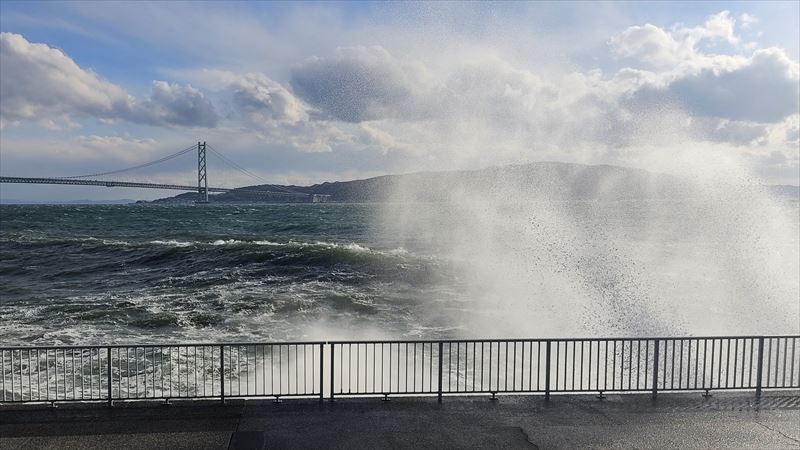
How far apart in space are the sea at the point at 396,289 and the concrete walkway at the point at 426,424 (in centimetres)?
Result: 989

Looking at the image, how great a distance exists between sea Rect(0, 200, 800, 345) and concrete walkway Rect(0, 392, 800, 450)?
9.89 metres

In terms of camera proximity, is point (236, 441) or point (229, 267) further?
point (229, 267)

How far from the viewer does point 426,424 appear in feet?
27.5

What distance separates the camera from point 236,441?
7.66 meters

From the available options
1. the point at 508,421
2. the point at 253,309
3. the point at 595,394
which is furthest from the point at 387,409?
the point at 253,309

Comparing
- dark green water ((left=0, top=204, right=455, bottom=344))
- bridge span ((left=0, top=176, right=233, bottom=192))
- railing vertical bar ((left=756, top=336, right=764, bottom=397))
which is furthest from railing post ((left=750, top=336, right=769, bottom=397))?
bridge span ((left=0, top=176, right=233, bottom=192))

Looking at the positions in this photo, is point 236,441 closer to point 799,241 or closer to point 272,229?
point 799,241

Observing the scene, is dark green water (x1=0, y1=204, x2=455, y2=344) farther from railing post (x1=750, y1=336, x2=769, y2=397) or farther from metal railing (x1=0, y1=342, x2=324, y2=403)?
railing post (x1=750, y1=336, x2=769, y2=397)

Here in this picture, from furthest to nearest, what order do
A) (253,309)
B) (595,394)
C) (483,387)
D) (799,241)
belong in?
(799,241)
(253,309)
(483,387)
(595,394)

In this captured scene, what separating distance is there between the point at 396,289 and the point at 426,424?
815 inches

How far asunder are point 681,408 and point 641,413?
816mm

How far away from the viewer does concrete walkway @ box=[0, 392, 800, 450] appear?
25.4ft

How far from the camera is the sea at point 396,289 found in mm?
20641

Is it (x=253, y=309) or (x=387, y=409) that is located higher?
(x=387, y=409)
